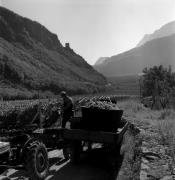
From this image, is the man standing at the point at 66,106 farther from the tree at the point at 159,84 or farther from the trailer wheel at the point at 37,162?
the tree at the point at 159,84

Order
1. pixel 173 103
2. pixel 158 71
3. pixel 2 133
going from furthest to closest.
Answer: pixel 158 71, pixel 173 103, pixel 2 133

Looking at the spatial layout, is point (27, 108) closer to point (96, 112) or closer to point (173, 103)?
point (173, 103)

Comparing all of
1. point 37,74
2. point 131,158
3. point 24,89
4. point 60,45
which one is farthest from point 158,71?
point 60,45

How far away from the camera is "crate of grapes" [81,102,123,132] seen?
30.5ft

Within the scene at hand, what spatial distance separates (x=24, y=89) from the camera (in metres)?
102

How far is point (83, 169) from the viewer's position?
31.5 ft

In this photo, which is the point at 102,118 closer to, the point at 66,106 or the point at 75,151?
the point at 75,151

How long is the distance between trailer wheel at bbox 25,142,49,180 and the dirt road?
1.09m

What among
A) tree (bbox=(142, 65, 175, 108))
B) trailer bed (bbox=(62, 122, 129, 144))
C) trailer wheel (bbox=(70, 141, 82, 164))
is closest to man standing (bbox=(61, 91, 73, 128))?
trailer wheel (bbox=(70, 141, 82, 164))

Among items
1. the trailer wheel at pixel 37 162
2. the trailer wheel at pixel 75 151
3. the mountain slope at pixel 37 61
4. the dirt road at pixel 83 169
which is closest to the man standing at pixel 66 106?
the dirt road at pixel 83 169

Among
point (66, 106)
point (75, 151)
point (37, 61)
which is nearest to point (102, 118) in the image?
point (75, 151)

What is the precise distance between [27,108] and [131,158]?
726 inches

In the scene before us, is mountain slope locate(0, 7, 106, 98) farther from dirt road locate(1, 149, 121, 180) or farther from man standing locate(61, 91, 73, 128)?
dirt road locate(1, 149, 121, 180)

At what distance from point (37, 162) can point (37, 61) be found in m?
117
